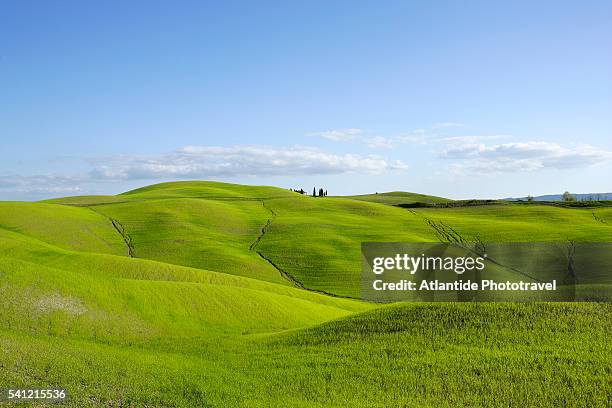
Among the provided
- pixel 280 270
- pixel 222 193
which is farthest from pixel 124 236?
pixel 222 193

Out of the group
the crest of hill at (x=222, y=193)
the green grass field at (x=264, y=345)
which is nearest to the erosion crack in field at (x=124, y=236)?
the green grass field at (x=264, y=345)

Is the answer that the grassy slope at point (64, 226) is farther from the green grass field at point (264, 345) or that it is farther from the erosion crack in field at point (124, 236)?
the green grass field at point (264, 345)

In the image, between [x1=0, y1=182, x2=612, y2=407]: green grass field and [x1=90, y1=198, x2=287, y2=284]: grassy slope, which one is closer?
[x1=0, y1=182, x2=612, y2=407]: green grass field

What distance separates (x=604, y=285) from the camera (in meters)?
25.0

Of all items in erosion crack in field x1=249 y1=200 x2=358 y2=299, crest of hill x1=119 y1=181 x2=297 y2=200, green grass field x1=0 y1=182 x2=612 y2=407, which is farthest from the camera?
crest of hill x1=119 y1=181 x2=297 y2=200

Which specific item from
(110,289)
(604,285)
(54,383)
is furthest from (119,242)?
(604,285)

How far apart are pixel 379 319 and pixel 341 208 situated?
7684 centimetres

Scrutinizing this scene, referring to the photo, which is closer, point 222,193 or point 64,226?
point 64,226

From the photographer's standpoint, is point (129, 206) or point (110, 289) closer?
point (110, 289)

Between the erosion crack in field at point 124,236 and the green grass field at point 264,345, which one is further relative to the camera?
the erosion crack in field at point 124,236

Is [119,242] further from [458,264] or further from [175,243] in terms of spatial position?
[458,264]

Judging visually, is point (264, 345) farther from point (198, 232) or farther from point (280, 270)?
point (198, 232)

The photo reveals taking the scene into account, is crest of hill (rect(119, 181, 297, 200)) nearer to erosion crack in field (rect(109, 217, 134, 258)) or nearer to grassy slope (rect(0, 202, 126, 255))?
erosion crack in field (rect(109, 217, 134, 258))

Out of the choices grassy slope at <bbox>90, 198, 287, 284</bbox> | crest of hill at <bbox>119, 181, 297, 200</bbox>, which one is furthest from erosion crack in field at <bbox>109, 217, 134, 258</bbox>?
crest of hill at <bbox>119, 181, 297, 200</bbox>
